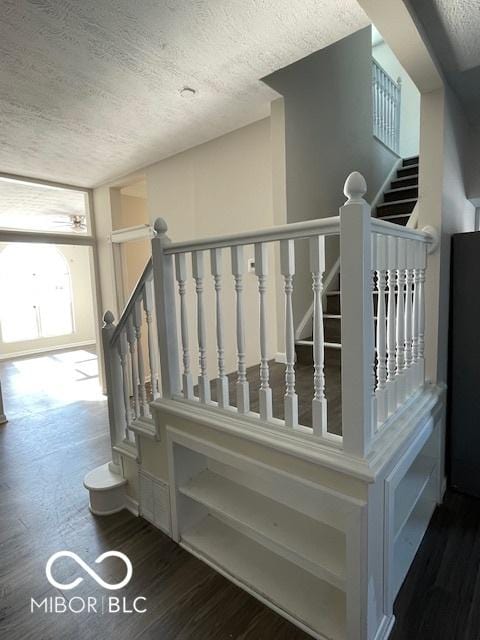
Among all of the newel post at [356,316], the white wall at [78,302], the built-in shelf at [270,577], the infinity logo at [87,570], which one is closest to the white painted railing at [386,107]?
the newel post at [356,316]

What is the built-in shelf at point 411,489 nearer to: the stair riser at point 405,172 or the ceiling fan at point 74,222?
the stair riser at point 405,172

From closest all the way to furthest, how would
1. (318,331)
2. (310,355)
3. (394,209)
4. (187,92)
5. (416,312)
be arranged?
(318,331), (416,312), (187,92), (310,355), (394,209)

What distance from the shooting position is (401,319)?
166 cm

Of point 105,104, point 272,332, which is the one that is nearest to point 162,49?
point 105,104

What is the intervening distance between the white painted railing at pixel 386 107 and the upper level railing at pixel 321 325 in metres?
3.06

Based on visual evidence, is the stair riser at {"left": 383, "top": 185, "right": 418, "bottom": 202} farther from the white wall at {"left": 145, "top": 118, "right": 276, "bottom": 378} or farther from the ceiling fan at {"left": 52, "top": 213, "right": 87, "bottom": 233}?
the ceiling fan at {"left": 52, "top": 213, "right": 87, "bottom": 233}

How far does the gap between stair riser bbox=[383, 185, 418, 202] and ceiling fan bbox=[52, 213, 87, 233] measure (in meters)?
4.69

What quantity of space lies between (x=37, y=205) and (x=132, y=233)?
79.9 inches

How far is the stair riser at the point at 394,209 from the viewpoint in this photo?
370 cm

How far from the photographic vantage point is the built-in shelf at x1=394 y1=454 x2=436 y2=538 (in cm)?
165

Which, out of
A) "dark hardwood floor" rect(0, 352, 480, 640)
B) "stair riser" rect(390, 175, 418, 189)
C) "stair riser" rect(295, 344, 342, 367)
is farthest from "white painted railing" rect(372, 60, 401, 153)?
"dark hardwood floor" rect(0, 352, 480, 640)

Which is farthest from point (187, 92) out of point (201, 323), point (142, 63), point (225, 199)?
point (201, 323)

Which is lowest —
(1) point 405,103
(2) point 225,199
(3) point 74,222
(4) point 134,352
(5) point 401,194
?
(4) point 134,352

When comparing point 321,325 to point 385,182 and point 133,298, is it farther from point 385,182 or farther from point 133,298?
point 385,182
